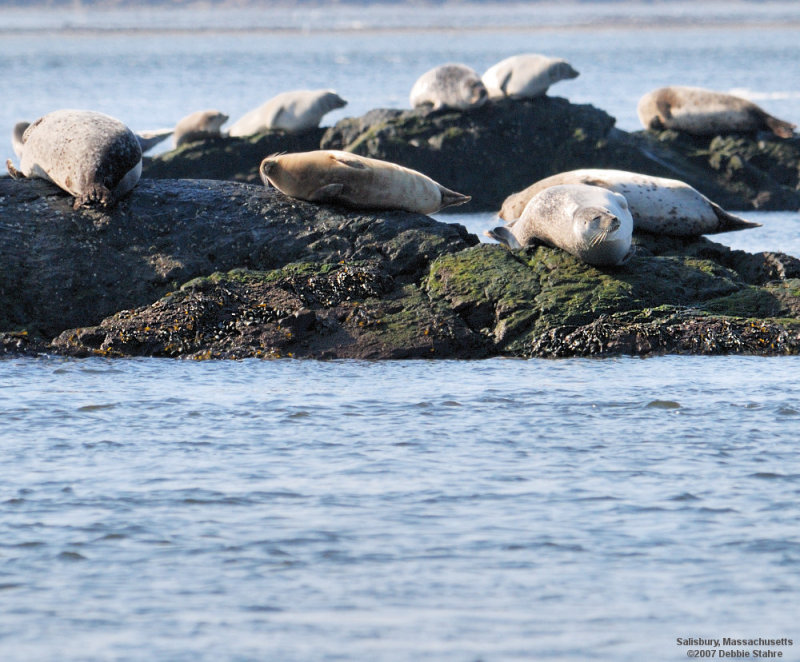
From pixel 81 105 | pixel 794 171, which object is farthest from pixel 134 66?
pixel 794 171

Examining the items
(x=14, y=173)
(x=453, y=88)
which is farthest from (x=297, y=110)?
(x=14, y=173)

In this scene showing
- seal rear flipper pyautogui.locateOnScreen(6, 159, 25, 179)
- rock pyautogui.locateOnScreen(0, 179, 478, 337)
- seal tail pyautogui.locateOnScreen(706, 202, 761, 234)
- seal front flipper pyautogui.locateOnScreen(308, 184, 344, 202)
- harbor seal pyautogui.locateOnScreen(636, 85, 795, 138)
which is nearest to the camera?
rock pyautogui.locateOnScreen(0, 179, 478, 337)

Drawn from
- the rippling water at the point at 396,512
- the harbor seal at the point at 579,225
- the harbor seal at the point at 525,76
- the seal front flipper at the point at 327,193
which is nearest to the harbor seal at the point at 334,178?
the seal front flipper at the point at 327,193

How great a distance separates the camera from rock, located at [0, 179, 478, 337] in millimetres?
8484

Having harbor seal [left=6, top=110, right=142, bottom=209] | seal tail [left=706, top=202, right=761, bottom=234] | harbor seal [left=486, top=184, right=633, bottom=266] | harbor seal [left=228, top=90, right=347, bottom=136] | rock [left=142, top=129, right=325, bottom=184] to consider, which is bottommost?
rock [left=142, top=129, right=325, bottom=184]

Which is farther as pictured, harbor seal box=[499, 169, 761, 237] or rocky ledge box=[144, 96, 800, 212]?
rocky ledge box=[144, 96, 800, 212]

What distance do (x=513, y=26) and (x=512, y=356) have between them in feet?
426

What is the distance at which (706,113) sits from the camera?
18.1 meters

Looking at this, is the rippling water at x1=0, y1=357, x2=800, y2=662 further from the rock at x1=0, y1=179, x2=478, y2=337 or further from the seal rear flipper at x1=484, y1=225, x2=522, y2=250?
the seal rear flipper at x1=484, y1=225, x2=522, y2=250

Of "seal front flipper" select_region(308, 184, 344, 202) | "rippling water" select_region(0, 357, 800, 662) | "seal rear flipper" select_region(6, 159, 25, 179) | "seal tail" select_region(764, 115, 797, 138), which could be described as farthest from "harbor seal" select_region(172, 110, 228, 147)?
"rippling water" select_region(0, 357, 800, 662)

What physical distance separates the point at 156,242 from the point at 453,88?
9340 mm

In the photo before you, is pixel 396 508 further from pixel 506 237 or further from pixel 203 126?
pixel 203 126

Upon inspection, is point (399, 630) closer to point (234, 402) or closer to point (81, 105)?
point (234, 402)

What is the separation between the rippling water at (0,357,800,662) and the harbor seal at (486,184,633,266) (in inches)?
40.7
